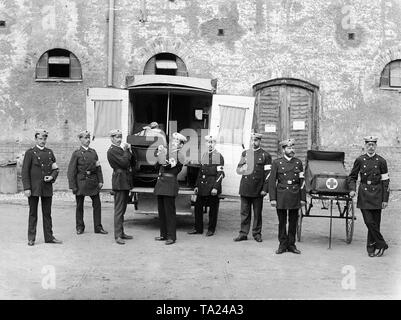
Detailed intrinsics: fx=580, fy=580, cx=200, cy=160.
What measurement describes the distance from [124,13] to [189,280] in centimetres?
1097

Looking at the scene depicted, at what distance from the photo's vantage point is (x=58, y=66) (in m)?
16.7

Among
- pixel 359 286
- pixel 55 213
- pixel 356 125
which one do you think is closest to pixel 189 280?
pixel 359 286

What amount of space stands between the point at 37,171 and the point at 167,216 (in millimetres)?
2307

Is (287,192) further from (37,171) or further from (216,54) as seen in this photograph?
(216,54)

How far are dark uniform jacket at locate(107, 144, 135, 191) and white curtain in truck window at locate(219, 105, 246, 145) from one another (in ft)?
6.83

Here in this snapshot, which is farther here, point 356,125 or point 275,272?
point 356,125

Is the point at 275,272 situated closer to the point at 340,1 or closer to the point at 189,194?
the point at 189,194

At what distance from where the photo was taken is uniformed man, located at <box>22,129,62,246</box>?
375 inches

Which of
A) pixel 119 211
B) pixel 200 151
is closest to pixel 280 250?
pixel 119 211

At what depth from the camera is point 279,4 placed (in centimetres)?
1680

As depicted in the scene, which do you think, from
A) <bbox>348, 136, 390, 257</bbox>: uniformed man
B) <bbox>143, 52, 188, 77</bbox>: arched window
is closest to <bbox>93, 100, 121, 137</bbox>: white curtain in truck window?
<bbox>348, 136, 390, 257</bbox>: uniformed man

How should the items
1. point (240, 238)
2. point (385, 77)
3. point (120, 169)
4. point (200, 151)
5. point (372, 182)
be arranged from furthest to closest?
point (385, 77), point (200, 151), point (240, 238), point (120, 169), point (372, 182)

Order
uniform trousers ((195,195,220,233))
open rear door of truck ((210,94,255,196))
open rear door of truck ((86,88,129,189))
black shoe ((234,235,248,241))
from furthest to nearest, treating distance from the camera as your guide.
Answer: open rear door of truck ((86,88,129,189)) → open rear door of truck ((210,94,255,196)) → uniform trousers ((195,195,220,233)) → black shoe ((234,235,248,241))

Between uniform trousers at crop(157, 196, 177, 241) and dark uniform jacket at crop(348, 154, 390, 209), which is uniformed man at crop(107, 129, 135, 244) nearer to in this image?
uniform trousers at crop(157, 196, 177, 241)
